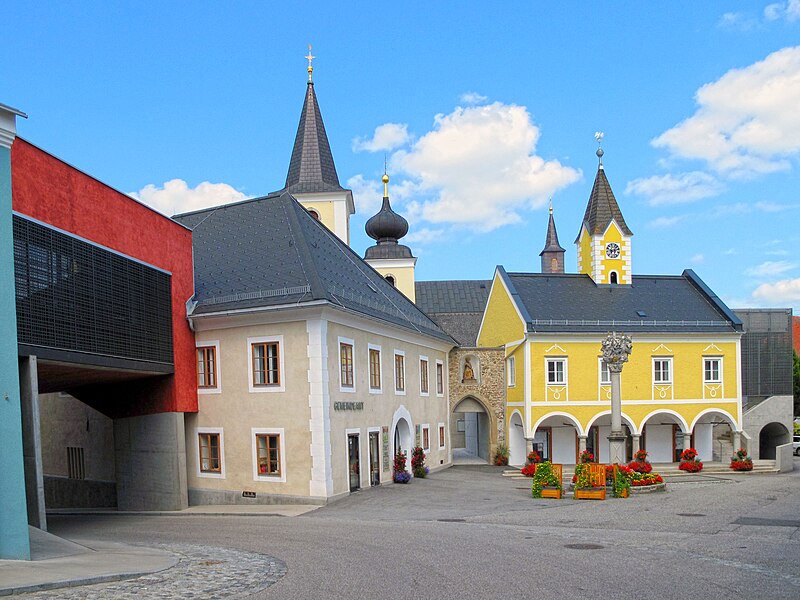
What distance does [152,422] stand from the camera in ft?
77.6

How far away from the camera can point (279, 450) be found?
23109 mm

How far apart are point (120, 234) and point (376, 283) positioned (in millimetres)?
13596

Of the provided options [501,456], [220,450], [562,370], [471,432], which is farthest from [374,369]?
[471,432]

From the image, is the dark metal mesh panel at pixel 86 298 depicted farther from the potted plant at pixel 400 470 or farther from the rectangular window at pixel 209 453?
the potted plant at pixel 400 470

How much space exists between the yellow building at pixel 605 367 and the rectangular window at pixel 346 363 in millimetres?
13938

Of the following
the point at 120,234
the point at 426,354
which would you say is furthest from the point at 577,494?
the point at 120,234

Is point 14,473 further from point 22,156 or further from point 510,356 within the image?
point 510,356

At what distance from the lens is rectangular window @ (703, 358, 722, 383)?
38281 millimetres

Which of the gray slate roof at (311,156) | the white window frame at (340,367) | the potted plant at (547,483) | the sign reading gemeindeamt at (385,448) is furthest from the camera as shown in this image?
the gray slate roof at (311,156)

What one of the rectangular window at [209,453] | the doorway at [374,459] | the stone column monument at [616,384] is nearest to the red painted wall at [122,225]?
the rectangular window at [209,453]

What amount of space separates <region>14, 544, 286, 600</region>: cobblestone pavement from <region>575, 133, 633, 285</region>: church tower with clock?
3159 centimetres

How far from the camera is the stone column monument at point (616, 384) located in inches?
1035

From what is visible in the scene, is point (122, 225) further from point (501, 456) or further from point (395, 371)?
point (501, 456)

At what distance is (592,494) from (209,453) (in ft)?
37.1
